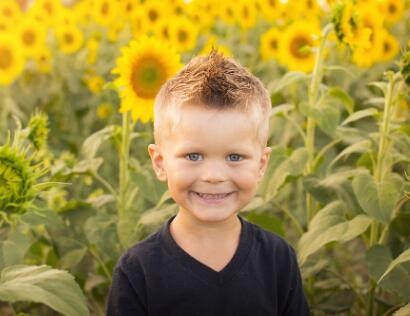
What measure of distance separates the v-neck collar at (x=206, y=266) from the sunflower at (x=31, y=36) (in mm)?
2466

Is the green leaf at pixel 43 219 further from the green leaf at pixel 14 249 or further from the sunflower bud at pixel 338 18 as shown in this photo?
the sunflower bud at pixel 338 18

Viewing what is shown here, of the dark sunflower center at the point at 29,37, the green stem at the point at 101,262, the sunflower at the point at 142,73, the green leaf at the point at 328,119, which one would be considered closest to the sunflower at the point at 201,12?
the dark sunflower center at the point at 29,37

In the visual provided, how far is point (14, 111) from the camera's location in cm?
352

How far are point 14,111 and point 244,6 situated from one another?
1.47 m

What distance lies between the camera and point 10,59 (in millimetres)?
3445

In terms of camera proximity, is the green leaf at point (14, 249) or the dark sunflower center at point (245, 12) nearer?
the green leaf at point (14, 249)

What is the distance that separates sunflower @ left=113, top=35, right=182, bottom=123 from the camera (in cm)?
230

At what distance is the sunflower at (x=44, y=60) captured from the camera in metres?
3.95

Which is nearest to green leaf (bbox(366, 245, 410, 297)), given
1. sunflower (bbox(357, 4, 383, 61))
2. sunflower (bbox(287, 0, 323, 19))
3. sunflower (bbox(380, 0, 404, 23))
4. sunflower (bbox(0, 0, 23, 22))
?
sunflower (bbox(357, 4, 383, 61))

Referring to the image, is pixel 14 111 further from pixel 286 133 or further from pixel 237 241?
pixel 237 241

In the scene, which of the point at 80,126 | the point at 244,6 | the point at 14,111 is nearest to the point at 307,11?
the point at 244,6

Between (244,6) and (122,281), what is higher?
(244,6)

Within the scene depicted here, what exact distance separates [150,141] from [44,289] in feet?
7.20

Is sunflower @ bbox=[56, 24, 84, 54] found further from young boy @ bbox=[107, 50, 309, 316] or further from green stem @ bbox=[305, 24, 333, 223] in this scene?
young boy @ bbox=[107, 50, 309, 316]
